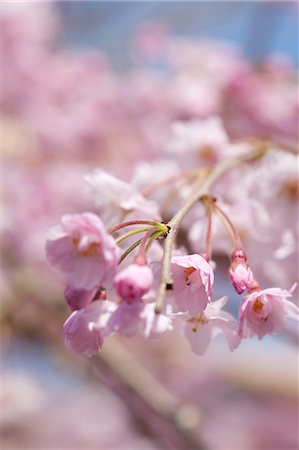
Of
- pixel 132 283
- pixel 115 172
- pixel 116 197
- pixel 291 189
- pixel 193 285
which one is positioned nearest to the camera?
pixel 132 283

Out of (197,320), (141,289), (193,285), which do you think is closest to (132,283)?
(141,289)

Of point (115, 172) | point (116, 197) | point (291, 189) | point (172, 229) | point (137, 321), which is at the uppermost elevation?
point (115, 172)

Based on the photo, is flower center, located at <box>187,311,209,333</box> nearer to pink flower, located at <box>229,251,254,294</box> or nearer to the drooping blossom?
pink flower, located at <box>229,251,254,294</box>

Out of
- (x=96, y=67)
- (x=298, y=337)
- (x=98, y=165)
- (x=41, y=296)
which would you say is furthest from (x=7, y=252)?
(x=298, y=337)

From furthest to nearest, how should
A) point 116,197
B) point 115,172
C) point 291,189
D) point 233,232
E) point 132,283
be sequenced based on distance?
point 115,172
point 291,189
point 116,197
point 233,232
point 132,283

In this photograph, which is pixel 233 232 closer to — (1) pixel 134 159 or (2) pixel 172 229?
(2) pixel 172 229

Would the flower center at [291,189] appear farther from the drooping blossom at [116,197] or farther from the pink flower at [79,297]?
the pink flower at [79,297]

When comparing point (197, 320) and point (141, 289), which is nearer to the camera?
point (141, 289)
